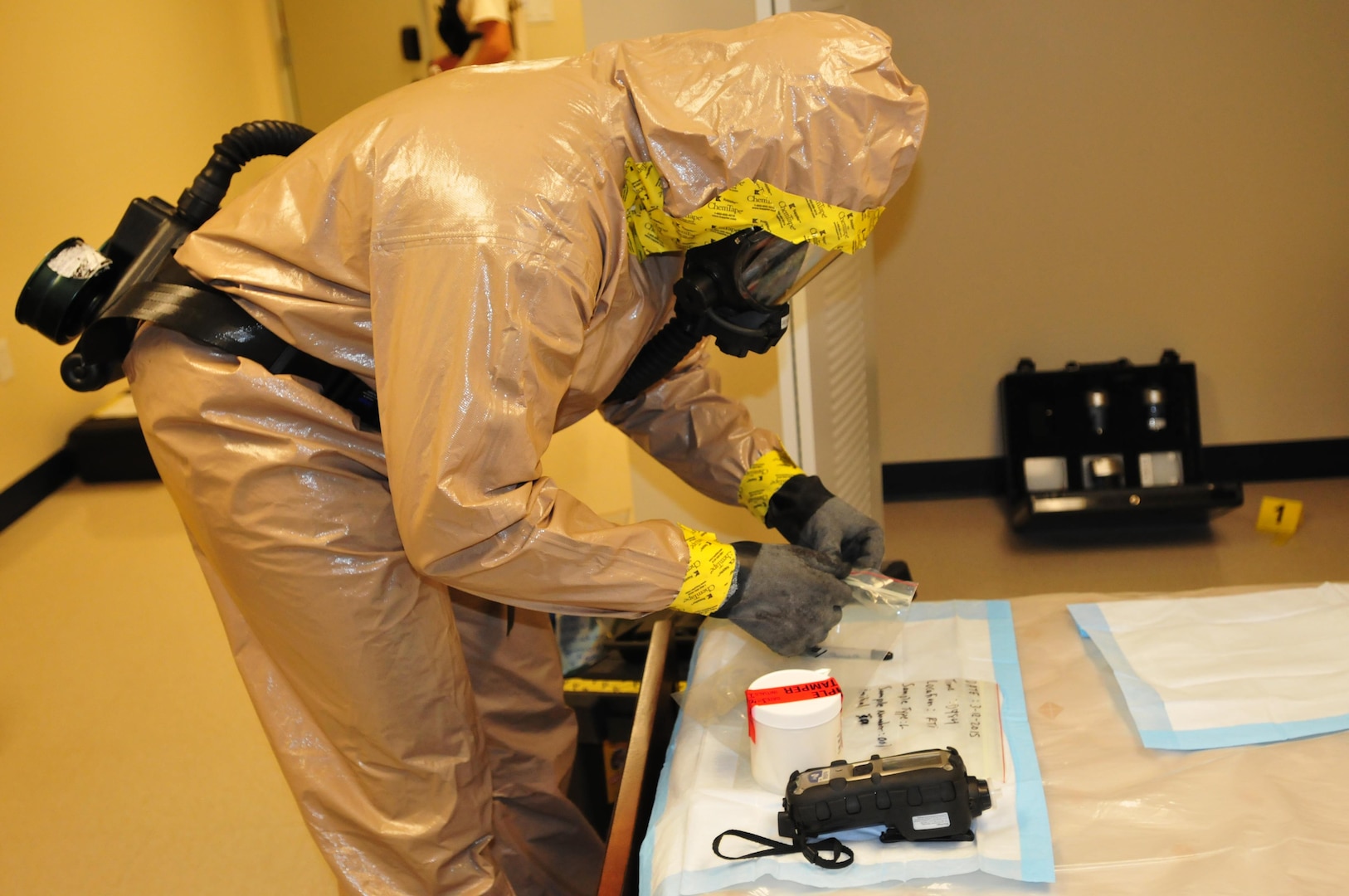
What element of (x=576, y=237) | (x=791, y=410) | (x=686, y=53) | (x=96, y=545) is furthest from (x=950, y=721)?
(x=96, y=545)

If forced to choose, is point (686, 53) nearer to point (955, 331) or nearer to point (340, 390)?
point (340, 390)

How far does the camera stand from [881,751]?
40.5 inches

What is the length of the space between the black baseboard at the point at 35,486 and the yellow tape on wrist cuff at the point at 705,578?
3.06 m

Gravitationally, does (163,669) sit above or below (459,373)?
below

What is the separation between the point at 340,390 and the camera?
1171 mm

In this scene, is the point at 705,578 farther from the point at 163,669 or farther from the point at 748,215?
the point at 163,669

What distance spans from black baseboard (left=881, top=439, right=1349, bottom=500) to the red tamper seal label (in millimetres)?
2003

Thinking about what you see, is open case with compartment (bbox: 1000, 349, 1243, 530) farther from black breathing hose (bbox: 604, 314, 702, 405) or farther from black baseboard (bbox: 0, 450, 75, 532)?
black baseboard (bbox: 0, 450, 75, 532)

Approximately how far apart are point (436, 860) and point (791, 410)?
952mm

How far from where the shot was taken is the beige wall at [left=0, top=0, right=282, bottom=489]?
340 cm

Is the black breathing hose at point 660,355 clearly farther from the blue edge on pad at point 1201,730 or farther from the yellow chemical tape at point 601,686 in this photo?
the blue edge on pad at point 1201,730

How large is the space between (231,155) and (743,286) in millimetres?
616

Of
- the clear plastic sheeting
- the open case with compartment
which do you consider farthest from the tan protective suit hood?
the open case with compartment

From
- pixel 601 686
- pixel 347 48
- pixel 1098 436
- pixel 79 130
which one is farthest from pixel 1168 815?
pixel 347 48
